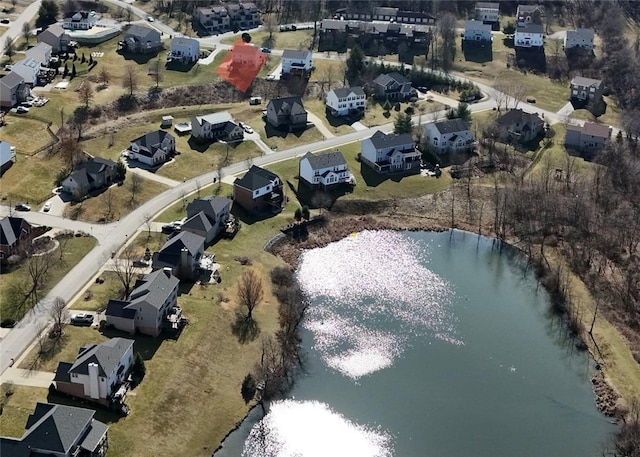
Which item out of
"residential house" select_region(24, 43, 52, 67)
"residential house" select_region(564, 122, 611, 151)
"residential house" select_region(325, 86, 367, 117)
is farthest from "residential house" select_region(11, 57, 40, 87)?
"residential house" select_region(564, 122, 611, 151)

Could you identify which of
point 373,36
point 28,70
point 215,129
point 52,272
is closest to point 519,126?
point 373,36

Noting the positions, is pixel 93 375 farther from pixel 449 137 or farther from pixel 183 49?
pixel 183 49

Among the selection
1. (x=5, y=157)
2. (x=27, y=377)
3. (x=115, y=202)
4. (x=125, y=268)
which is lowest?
(x=27, y=377)

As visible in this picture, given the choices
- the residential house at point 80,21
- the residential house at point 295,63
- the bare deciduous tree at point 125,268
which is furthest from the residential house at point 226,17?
the bare deciduous tree at point 125,268

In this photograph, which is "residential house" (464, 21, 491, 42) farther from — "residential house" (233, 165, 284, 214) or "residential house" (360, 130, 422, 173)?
"residential house" (233, 165, 284, 214)

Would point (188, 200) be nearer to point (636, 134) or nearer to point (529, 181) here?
point (529, 181)
